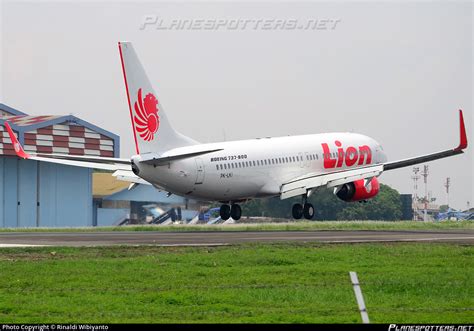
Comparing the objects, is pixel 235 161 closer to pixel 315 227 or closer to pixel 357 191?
pixel 315 227

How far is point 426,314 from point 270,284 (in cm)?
589

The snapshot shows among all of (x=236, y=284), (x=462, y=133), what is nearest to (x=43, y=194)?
(x=462, y=133)

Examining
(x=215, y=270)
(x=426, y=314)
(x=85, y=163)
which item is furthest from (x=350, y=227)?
(x=426, y=314)

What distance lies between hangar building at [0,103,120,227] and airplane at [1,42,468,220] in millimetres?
13955

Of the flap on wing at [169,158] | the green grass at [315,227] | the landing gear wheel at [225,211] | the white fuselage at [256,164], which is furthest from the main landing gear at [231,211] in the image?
the flap on wing at [169,158]

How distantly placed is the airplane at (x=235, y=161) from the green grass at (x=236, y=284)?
56.5 feet

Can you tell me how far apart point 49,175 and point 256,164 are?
75.1ft

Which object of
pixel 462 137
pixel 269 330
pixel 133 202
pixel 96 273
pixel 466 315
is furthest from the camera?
pixel 133 202

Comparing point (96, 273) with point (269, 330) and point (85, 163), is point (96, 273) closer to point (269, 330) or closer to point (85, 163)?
point (269, 330)

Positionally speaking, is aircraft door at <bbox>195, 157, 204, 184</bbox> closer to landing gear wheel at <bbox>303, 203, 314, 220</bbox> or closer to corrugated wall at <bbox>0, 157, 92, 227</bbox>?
landing gear wheel at <bbox>303, 203, 314, 220</bbox>

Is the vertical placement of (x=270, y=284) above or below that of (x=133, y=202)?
below

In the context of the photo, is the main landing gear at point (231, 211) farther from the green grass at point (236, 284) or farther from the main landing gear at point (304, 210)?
the green grass at point (236, 284)

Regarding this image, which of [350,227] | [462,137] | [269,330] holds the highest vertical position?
[462,137]

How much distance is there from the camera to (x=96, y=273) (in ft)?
91.8
